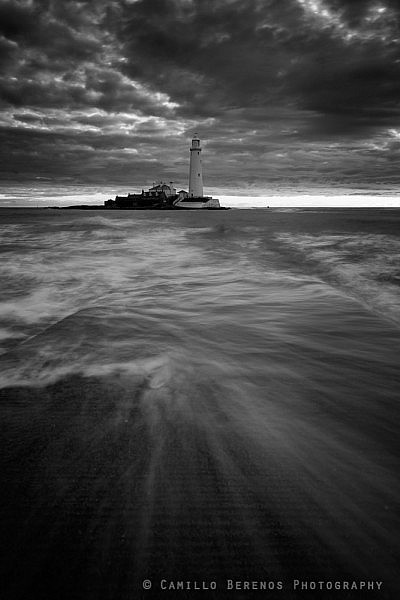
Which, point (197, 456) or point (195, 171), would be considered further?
point (195, 171)

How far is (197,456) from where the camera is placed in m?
1.97

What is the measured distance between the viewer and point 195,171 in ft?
252

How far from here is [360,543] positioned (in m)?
1.43

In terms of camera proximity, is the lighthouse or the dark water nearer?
the dark water

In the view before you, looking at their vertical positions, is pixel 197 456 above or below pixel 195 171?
below

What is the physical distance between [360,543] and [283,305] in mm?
4542

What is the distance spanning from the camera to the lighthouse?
7300cm

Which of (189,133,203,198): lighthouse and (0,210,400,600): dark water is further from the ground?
(189,133,203,198): lighthouse

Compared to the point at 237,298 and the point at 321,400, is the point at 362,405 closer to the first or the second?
the point at 321,400

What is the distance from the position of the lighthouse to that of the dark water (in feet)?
249

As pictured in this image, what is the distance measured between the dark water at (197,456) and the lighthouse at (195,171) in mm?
75747

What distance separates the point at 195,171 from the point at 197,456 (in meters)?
80.9

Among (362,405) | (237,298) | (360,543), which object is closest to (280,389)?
(362,405)

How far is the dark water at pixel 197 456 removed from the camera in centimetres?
134
